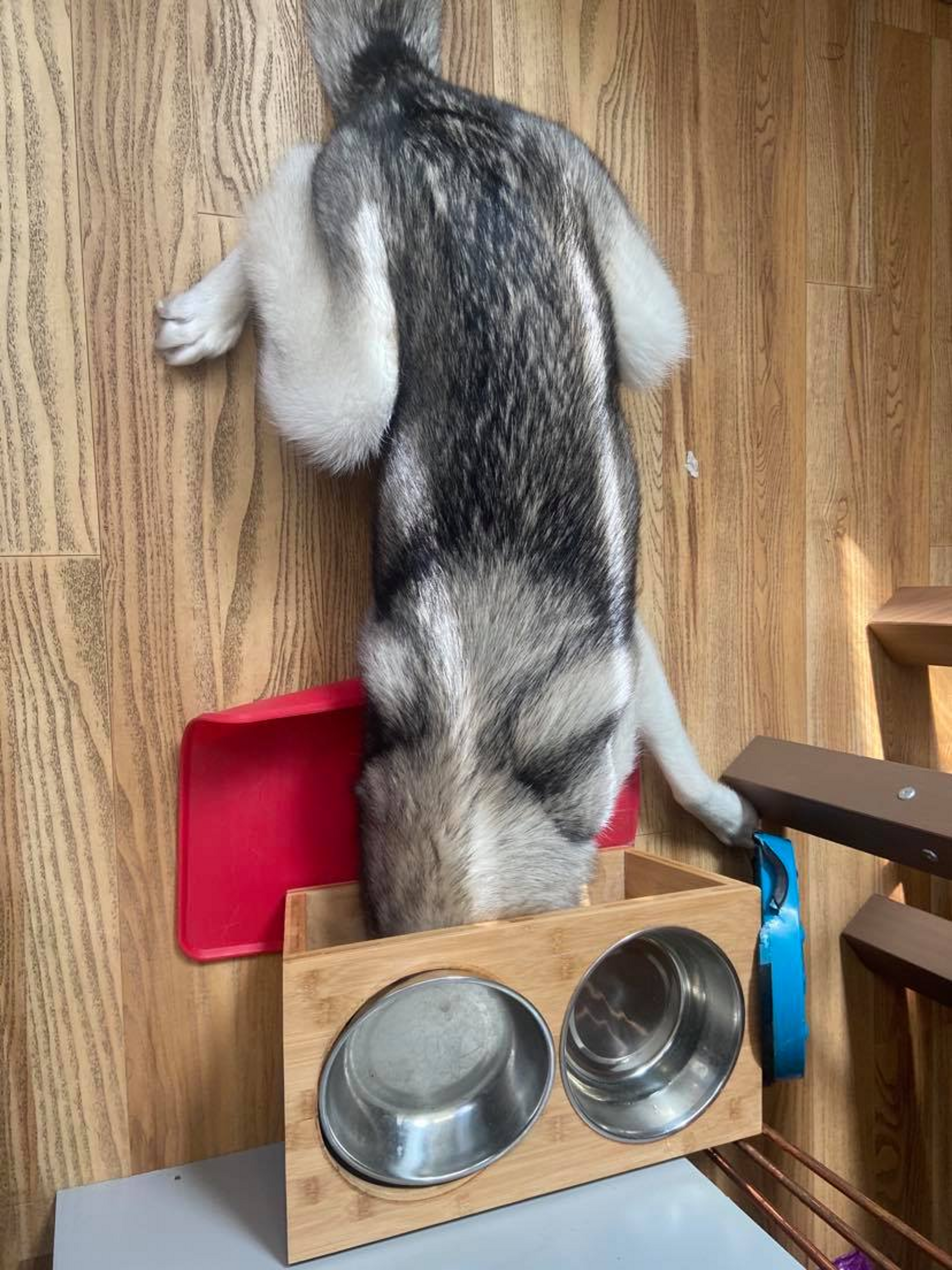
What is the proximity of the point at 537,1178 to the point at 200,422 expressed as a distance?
0.90 m

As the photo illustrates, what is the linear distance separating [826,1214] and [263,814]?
762 mm

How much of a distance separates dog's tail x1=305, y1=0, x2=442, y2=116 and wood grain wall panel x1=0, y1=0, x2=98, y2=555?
0.28 m

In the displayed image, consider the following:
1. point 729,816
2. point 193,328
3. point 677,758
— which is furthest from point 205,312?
point 729,816

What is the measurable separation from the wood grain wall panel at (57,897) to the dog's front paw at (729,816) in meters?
0.76

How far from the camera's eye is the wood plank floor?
0.98 metres

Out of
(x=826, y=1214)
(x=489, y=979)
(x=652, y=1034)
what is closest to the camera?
(x=489, y=979)

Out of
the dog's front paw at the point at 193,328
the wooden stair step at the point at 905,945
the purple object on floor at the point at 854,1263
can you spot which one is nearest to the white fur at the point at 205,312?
the dog's front paw at the point at 193,328

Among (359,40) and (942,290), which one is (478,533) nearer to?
(359,40)

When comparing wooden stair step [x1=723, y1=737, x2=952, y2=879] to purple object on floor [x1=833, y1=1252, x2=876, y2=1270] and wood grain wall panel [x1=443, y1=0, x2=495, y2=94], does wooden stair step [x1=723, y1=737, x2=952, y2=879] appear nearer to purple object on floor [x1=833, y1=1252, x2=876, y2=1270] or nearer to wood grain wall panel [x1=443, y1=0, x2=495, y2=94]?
purple object on floor [x1=833, y1=1252, x2=876, y2=1270]

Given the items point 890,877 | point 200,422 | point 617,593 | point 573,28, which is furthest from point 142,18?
point 890,877

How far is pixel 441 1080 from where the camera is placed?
949mm

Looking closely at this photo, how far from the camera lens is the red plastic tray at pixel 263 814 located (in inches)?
40.0

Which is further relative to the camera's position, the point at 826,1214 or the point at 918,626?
the point at 918,626

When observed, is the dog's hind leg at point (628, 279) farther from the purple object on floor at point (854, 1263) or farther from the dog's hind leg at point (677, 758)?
the purple object on floor at point (854, 1263)
